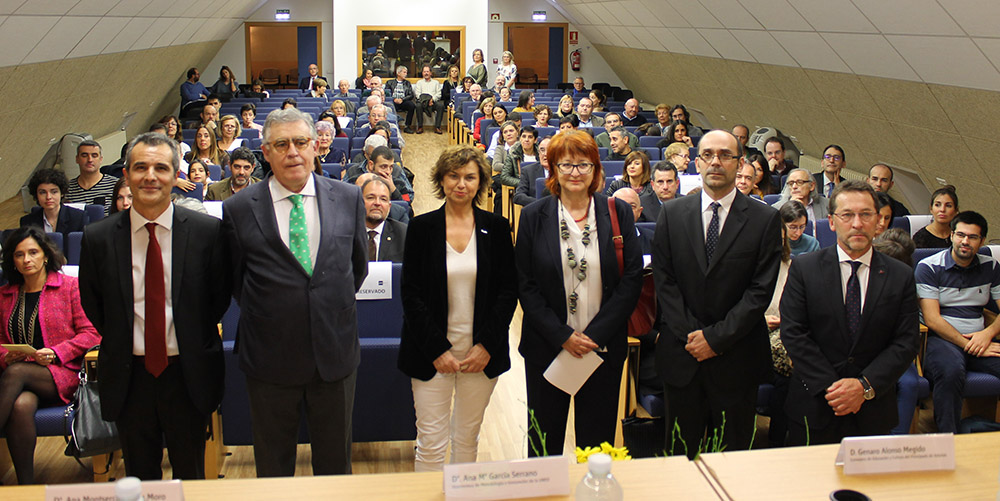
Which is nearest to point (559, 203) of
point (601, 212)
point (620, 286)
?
point (601, 212)

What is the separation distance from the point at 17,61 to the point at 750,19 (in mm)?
6370

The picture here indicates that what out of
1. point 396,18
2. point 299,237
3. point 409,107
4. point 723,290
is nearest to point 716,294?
point 723,290

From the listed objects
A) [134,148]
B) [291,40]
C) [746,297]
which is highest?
[291,40]

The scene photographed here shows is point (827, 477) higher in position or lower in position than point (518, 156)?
lower

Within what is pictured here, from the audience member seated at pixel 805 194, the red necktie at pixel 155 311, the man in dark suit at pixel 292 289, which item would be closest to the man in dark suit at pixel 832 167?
the audience member seated at pixel 805 194

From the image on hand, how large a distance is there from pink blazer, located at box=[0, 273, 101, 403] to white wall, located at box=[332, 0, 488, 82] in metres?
14.3

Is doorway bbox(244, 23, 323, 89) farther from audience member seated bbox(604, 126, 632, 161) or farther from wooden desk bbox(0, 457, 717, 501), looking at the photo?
wooden desk bbox(0, 457, 717, 501)

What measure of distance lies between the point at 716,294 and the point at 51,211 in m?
4.49

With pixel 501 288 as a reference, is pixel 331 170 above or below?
above

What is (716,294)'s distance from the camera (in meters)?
2.97

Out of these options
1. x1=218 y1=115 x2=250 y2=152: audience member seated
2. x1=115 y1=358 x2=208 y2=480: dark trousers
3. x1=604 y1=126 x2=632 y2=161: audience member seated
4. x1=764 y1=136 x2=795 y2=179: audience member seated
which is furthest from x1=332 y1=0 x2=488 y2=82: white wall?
x1=115 y1=358 x2=208 y2=480: dark trousers

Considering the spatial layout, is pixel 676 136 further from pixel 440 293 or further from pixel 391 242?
pixel 440 293

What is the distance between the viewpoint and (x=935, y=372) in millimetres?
3982

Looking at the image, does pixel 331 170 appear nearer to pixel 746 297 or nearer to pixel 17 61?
pixel 17 61
